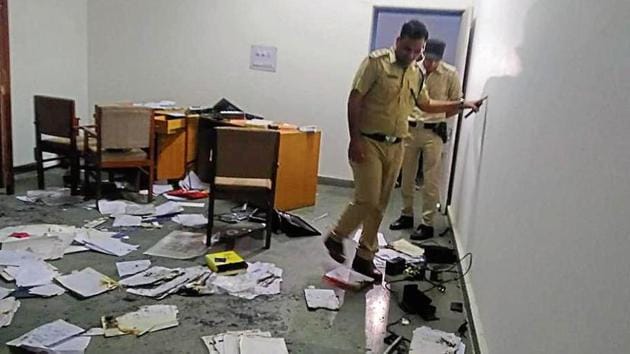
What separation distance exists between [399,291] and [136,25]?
4475 millimetres

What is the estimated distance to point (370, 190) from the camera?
3.02m

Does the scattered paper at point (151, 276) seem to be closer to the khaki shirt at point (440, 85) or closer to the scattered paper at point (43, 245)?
the scattered paper at point (43, 245)

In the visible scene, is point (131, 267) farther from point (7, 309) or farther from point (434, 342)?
point (434, 342)

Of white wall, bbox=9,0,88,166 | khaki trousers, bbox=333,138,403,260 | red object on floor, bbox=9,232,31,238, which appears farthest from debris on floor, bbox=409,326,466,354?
white wall, bbox=9,0,88,166

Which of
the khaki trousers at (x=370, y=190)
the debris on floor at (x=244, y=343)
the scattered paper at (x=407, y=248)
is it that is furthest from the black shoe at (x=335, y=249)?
the debris on floor at (x=244, y=343)

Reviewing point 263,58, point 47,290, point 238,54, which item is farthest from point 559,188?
point 238,54

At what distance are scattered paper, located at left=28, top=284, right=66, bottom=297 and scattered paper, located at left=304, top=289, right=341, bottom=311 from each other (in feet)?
4.23

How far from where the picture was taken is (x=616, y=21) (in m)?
1.17

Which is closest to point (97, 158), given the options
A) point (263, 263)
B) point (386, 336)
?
point (263, 263)

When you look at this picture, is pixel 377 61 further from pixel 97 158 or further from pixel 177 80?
pixel 177 80

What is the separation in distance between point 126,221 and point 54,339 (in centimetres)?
171

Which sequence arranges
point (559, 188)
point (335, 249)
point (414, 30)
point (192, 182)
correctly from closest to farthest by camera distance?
point (559, 188)
point (414, 30)
point (335, 249)
point (192, 182)

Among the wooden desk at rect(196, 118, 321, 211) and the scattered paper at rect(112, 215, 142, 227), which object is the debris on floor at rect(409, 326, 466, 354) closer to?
the wooden desk at rect(196, 118, 321, 211)

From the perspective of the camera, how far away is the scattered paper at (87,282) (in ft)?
8.95
